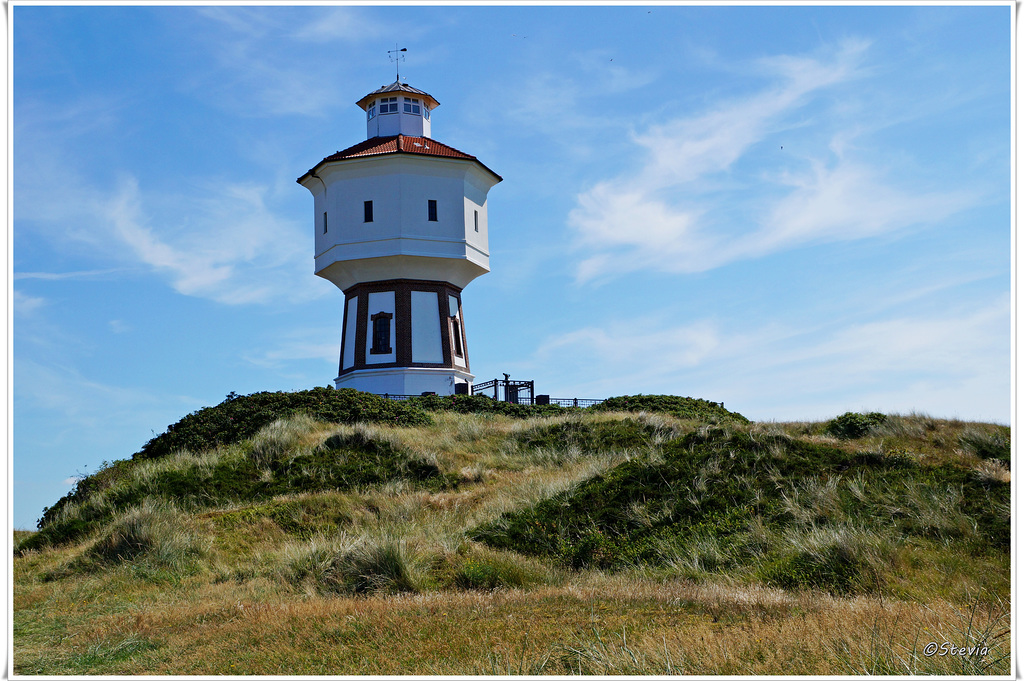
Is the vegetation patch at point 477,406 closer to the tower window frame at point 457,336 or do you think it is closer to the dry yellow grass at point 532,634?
the tower window frame at point 457,336

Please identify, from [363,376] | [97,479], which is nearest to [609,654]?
[97,479]

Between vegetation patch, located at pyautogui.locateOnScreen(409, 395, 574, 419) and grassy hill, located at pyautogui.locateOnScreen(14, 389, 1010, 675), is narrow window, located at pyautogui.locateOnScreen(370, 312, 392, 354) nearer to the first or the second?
vegetation patch, located at pyautogui.locateOnScreen(409, 395, 574, 419)

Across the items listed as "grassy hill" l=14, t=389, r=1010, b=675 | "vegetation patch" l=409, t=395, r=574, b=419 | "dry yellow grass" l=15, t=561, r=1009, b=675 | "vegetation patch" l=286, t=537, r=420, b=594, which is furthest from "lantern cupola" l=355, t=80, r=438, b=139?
"dry yellow grass" l=15, t=561, r=1009, b=675

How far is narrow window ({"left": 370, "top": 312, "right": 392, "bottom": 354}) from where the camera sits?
38062mm

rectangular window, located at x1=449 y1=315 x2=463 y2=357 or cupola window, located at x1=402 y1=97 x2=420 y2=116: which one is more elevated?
cupola window, located at x1=402 y1=97 x2=420 y2=116

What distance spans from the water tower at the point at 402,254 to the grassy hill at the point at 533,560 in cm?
1610

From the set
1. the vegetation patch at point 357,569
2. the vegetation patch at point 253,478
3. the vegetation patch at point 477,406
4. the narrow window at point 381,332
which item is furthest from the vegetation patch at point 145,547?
the narrow window at point 381,332

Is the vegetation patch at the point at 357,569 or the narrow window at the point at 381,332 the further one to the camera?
the narrow window at the point at 381,332

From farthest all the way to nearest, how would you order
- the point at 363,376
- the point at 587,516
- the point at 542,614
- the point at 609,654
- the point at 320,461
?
the point at 363,376
the point at 320,461
the point at 587,516
the point at 542,614
the point at 609,654

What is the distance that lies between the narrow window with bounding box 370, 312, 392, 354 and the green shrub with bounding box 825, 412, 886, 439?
66.8ft

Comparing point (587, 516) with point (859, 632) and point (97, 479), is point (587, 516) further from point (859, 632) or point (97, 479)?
point (97, 479)

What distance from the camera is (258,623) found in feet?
26.1

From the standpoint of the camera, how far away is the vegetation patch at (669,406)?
31469mm

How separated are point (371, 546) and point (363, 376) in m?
28.0
